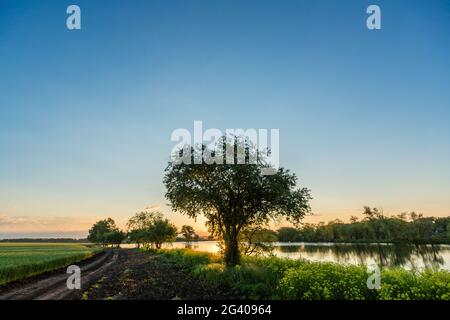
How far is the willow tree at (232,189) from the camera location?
27.8 meters

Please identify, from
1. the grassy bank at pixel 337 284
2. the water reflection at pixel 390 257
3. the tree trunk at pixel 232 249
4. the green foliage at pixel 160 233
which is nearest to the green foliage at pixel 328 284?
the grassy bank at pixel 337 284

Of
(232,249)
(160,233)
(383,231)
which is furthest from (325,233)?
(232,249)

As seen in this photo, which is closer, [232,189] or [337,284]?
[337,284]

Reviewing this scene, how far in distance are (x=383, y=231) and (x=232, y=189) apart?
134101mm

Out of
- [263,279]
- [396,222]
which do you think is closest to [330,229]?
→ [396,222]

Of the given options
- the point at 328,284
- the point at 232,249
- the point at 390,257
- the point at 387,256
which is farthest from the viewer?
the point at 387,256

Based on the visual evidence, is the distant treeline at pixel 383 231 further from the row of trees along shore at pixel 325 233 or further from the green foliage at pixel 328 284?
the green foliage at pixel 328 284

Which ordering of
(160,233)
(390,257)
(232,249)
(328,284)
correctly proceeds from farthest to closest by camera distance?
(160,233) < (390,257) < (232,249) < (328,284)

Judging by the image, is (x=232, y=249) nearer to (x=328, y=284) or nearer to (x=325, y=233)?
(x=328, y=284)

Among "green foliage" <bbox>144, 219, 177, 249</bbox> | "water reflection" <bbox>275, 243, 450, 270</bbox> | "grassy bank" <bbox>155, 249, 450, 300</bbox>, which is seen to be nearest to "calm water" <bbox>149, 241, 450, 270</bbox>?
"water reflection" <bbox>275, 243, 450, 270</bbox>

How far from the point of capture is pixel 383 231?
456 feet

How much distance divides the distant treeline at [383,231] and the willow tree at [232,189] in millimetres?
99061
